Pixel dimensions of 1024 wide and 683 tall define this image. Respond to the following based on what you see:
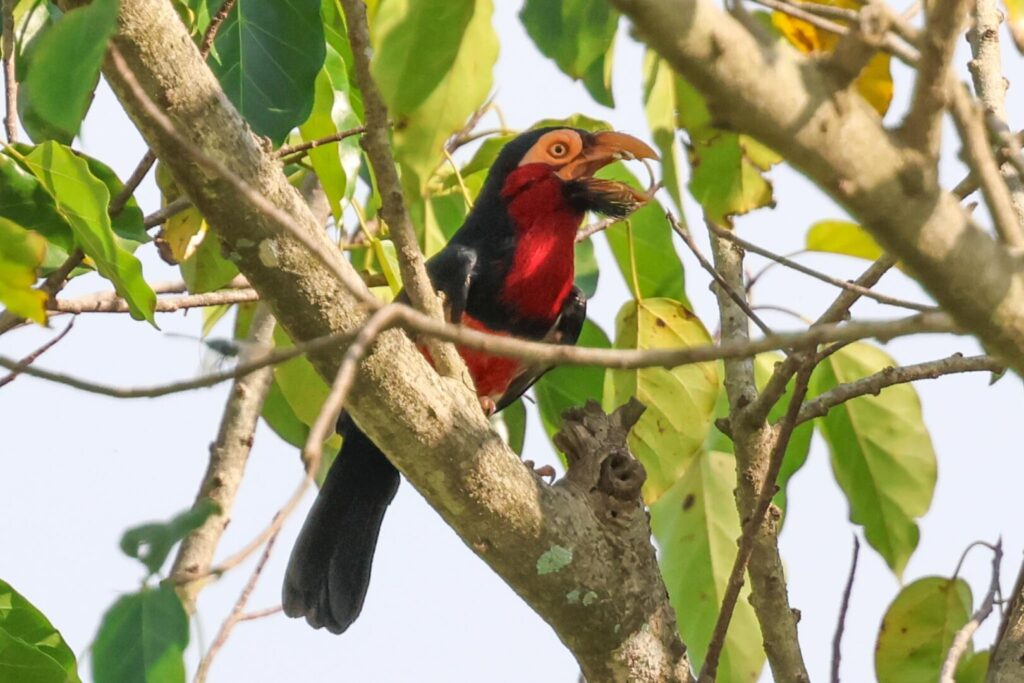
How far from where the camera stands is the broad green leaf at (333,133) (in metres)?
3.06

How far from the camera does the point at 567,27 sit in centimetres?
238

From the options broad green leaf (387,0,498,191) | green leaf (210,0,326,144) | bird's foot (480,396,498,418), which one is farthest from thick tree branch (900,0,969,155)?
bird's foot (480,396,498,418)

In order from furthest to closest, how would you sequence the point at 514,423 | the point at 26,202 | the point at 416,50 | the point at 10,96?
the point at 514,423 → the point at 10,96 → the point at 26,202 → the point at 416,50

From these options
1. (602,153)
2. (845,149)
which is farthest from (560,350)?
(602,153)

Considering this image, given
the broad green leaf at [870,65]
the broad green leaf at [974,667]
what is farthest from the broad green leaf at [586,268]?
the broad green leaf at [870,65]

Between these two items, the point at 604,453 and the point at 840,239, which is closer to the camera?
the point at 604,453

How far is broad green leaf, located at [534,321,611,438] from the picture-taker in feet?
12.9

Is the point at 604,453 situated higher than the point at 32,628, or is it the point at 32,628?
the point at 604,453

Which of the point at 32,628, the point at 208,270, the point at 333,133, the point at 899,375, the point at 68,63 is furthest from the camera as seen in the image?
the point at 208,270

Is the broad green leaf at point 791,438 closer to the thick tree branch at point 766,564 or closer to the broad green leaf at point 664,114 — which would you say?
the thick tree branch at point 766,564

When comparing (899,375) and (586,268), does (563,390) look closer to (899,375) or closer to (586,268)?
(586,268)

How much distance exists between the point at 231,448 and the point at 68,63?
10.00ft

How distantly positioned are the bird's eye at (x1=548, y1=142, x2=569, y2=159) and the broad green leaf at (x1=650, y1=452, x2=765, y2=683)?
1155 millimetres

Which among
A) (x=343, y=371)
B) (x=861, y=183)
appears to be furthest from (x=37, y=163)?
(x=861, y=183)
